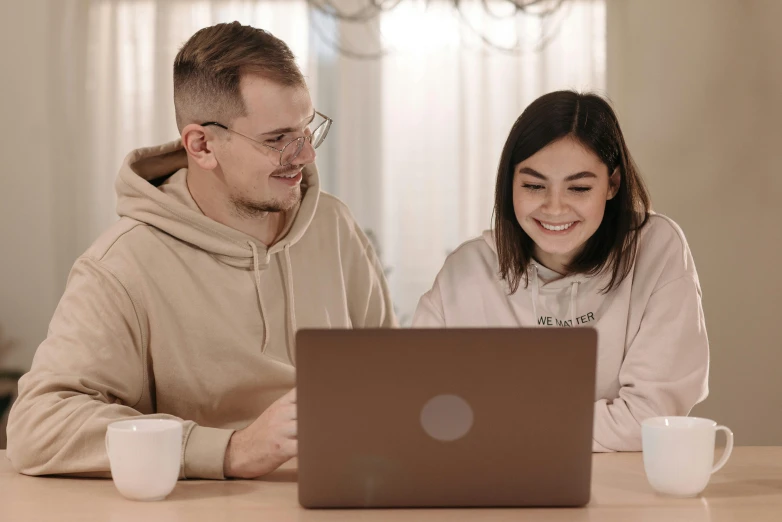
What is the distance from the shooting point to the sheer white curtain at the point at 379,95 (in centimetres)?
398

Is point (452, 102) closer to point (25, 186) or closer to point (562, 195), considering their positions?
point (25, 186)

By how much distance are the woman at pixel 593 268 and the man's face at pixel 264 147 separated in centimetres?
41

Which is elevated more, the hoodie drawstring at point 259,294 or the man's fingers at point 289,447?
the hoodie drawstring at point 259,294

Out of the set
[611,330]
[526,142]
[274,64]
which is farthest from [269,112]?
[611,330]

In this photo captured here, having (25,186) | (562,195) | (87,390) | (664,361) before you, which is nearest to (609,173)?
(562,195)

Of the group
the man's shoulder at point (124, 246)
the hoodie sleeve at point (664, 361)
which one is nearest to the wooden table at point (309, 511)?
the hoodie sleeve at point (664, 361)

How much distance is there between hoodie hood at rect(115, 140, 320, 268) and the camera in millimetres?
1846

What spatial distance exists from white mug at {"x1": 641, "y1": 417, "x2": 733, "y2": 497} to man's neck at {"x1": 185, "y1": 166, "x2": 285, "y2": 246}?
101 cm

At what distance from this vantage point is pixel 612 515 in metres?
1.19

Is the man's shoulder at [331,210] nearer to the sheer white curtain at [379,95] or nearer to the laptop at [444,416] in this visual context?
the laptop at [444,416]

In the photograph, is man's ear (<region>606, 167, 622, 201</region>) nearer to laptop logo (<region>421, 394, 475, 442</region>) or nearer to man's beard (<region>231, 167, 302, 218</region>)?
man's beard (<region>231, 167, 302, 218</region>)

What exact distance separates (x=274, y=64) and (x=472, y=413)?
39.6 inches

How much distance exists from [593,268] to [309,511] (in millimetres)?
913

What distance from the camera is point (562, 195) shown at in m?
1.82
